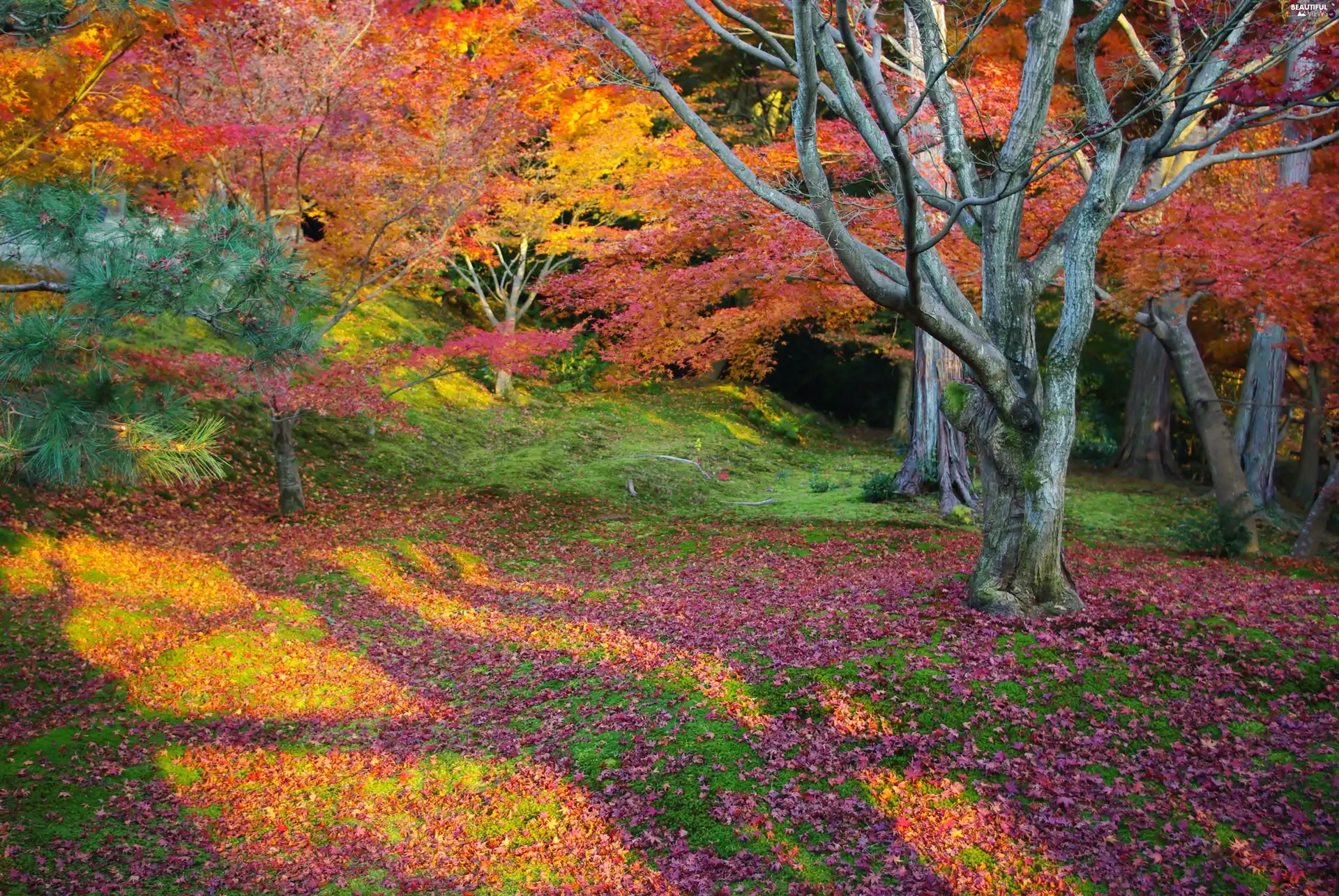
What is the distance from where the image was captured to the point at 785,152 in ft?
39.3

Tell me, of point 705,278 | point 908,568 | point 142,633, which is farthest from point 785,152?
point 142,633

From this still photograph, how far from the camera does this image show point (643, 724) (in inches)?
223

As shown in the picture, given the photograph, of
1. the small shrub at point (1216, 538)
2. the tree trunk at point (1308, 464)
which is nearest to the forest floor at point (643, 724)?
the small shrub at point (1216, 538)

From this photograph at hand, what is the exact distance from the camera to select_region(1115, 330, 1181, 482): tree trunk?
1688 cm

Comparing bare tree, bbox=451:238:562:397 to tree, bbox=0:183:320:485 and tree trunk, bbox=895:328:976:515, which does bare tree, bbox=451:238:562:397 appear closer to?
tree trunk, bbox=895:328:976:515

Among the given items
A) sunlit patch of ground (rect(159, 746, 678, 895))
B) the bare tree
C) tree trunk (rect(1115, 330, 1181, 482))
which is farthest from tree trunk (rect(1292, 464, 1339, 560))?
the bare tree

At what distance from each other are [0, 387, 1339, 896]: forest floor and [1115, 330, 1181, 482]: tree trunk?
776cm

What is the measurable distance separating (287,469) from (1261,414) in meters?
13.7

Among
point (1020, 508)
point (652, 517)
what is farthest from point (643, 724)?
point (652, 517)

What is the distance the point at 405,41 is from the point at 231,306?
25.4 feet

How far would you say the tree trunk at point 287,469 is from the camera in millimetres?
10945

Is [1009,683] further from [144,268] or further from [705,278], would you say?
[705,278]

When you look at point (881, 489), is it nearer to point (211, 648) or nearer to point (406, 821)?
point (211, 648)

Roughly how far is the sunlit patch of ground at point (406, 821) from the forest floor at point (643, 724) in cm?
2
